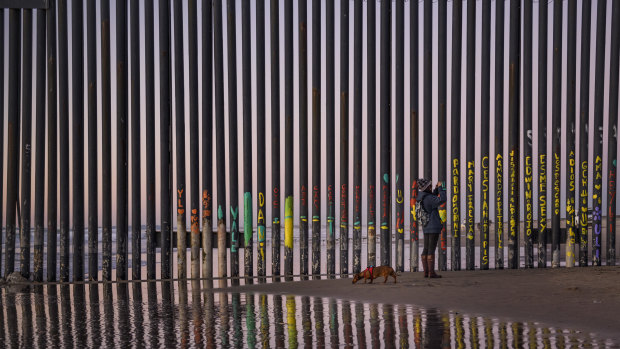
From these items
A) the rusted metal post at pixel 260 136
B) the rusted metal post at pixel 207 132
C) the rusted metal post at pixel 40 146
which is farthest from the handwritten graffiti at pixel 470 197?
the rusted metal post at pixel 40 146

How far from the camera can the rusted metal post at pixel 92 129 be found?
44.5 feet

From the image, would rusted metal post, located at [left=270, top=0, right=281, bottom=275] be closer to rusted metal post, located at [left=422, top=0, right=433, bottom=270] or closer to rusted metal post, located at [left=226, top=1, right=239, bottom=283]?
rusted metal post, located at [left=226, top=1, right=239, bottom=283]

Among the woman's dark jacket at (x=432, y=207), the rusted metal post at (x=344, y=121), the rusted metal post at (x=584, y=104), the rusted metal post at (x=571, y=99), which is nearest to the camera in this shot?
the woman's dark jacket at (x=432, y=207)

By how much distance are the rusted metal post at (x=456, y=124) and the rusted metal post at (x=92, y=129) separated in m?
6.20

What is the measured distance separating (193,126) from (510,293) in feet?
19.5

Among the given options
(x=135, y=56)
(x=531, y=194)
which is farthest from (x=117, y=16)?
(x=531, y=194)

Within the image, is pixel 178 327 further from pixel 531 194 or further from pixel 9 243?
pixel 531 194

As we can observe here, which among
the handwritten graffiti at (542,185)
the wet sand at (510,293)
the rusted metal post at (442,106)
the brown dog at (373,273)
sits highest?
the rusted metal post at (442,106)

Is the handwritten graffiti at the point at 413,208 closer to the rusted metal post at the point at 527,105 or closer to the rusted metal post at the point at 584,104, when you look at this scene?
the rusted metal post at the point at 527,105

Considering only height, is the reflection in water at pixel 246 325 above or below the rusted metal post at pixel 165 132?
below

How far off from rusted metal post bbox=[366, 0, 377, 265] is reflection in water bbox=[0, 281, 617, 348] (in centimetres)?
362

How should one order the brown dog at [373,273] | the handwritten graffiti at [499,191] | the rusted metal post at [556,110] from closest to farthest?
the brown dog at [373,273]
the handwritten graffiti at [499,191]
the rusted metal post at [556,110]

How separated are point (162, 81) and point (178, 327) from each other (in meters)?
6.42

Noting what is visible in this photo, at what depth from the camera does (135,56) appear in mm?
13727
